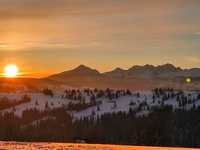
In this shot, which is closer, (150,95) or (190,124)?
(190,124)

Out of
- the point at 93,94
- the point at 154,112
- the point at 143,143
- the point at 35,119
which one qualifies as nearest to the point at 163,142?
the point at 143,143

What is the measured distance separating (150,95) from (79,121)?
1178cm

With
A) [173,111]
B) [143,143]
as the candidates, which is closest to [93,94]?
[173,111]

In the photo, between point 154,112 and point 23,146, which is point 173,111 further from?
point 23,146

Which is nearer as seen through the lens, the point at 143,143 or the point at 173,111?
the point at 143,143

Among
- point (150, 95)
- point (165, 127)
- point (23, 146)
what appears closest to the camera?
point (23, 146)

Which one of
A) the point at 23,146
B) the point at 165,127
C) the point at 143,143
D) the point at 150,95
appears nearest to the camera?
the point at 23,146

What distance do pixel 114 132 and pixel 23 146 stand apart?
23.0m

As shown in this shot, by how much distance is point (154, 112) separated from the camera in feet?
282

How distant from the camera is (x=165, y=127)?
82562mm

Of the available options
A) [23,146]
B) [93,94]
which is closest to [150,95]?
[93,94]

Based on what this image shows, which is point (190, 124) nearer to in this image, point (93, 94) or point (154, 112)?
point (154, 112)

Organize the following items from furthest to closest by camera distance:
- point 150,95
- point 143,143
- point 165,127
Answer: point 150,95, point 165,127, point 143,143

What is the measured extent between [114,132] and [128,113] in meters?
6.42
